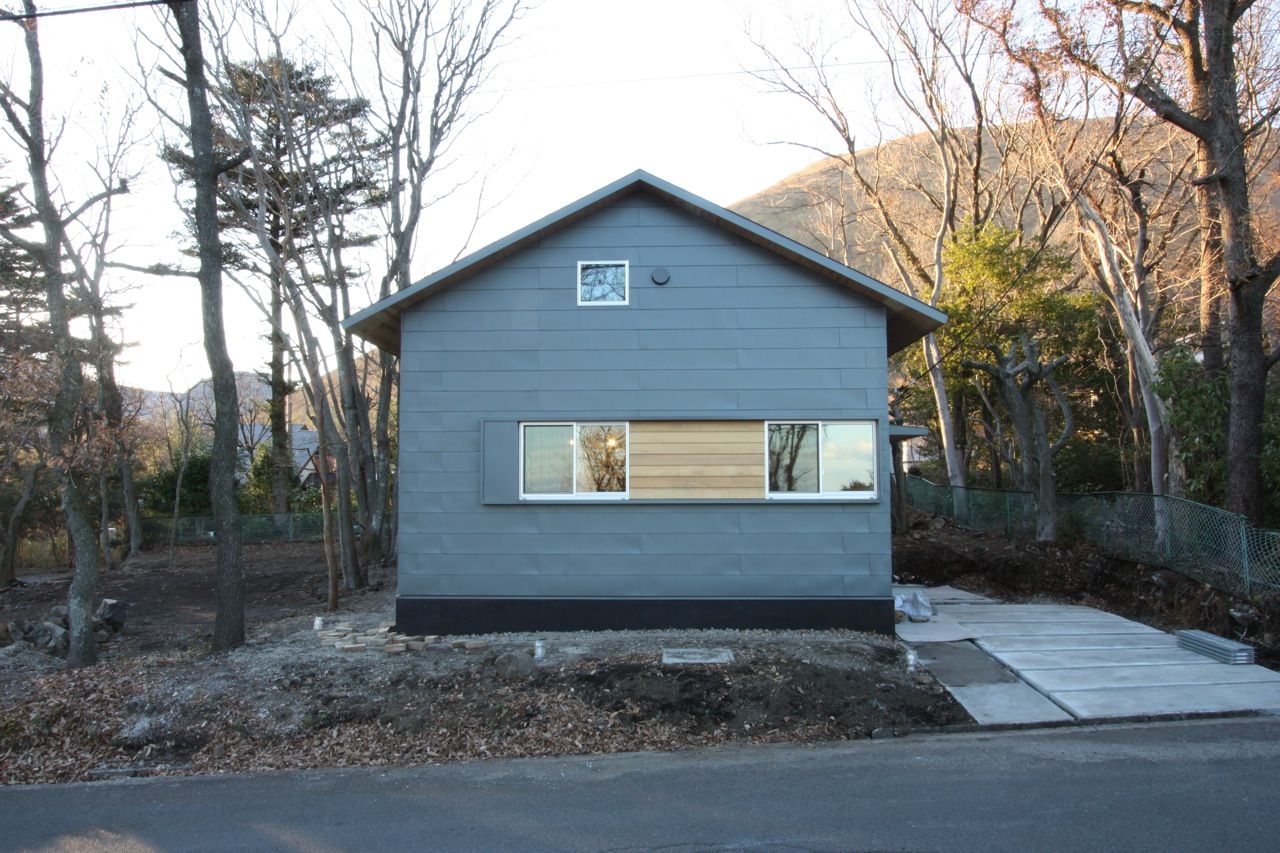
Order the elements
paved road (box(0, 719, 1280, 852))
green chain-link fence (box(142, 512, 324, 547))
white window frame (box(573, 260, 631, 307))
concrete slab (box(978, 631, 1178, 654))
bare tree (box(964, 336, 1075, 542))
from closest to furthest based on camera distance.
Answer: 1. paved road (box(0, 719, 1280, 852))
2. concrete slab (box(978, 631, 1178, 654))
3. white window frame (box(573, 260, 631, 307))
4. bare tree (box(964, 336, 1075, 542))
5. green chain-link fence (box(142, 512, 324, 547))

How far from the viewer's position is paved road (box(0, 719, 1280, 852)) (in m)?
5.32

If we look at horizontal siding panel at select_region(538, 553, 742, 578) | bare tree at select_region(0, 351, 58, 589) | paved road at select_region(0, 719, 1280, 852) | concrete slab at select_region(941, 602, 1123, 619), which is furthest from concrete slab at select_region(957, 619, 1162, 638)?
bare tree at select_region(0, 351, 58, 589)

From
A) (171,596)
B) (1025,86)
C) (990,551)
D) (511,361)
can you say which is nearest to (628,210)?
(511,361)

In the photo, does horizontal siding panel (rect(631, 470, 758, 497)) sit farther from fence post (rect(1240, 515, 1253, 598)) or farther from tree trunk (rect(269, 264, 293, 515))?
tree trunk (rect(269, 264, 293, 515))

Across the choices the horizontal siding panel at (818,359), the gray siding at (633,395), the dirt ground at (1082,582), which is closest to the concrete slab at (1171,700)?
the dirt ground at (1082,582)

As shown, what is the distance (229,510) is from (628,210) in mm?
5739

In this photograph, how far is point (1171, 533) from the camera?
41.6ft

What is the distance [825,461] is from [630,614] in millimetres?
2886

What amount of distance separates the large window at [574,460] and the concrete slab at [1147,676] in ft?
15.9

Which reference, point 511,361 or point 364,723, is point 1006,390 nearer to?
point 511,361

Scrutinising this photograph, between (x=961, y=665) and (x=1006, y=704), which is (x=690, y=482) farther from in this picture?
(x=1006, y=704)

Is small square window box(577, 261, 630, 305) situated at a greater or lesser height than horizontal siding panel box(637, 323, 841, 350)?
greater

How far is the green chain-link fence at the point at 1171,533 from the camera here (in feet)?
34.8

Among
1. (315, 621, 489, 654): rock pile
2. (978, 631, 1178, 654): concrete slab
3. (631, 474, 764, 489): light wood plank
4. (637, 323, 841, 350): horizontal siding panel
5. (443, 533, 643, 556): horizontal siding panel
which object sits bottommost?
(978, 631, 1178, 654): concrete slab
